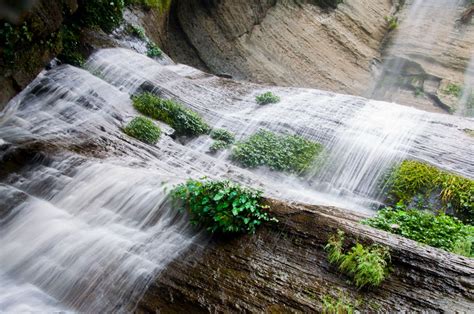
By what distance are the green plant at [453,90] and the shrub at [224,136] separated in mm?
17223

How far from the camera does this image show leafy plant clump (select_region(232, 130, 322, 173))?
10.5m

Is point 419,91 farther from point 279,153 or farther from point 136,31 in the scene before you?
point 136,31

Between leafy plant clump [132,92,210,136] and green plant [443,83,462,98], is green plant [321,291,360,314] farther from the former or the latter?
green plant [443,83,462,98]

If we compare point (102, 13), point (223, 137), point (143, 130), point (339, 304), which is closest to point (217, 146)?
point (223, 137)

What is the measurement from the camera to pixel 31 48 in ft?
28.8

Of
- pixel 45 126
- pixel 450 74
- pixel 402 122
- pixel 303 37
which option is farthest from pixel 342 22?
pixel 45 126

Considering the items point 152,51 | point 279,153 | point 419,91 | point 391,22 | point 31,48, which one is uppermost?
point 31,48

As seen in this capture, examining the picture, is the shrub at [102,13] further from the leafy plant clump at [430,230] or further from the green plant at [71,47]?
the leafy plant clump at [430,230]

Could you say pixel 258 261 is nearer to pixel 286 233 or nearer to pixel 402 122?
pixel 286 233

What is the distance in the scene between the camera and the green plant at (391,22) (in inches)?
1024

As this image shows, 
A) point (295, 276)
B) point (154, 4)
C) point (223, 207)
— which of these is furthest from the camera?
point (154, 4)

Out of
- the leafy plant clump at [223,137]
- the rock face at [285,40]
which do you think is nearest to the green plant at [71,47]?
the leafy plant clump at [223,137]

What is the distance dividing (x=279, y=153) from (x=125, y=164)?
4.61 m

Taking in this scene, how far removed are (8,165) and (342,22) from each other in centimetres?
2215
